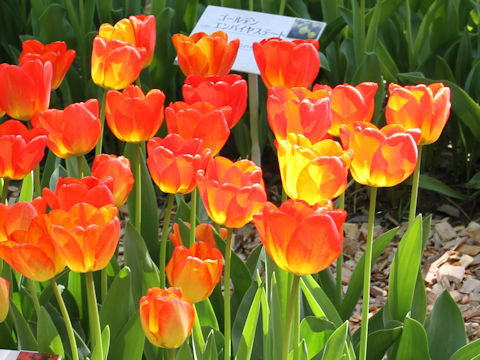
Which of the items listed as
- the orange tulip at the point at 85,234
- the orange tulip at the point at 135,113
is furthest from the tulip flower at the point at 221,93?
the orange tulip at the point at 85,234

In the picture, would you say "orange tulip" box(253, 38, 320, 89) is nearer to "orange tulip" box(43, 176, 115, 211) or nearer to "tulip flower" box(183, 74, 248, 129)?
"tulip flower" box(183, 74, 248, 129)

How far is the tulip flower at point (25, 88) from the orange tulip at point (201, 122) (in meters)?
0.28

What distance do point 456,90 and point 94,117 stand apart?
1.34m

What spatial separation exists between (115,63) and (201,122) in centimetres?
33

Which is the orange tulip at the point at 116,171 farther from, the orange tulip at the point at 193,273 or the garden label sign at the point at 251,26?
the garden label sign at the point at 251,26

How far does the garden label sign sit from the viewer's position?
2.15 metres

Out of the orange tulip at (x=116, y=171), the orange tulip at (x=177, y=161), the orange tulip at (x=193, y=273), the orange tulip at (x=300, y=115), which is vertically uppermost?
the orange tulip at (x=300, y=115)

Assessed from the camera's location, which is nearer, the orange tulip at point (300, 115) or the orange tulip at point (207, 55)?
the orange tulip at point (300, 115)

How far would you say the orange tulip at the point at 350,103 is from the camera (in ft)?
4.20

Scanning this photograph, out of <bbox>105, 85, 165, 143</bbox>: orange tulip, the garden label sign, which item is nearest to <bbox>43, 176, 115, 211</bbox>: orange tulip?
<bbox>105, 85, 165, 143</bbox>: orange tulip

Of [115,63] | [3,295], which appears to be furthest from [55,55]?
[3,295]

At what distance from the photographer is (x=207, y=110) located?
4.17ft

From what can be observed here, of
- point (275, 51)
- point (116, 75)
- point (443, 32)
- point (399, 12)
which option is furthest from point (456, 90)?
point (116, 75)

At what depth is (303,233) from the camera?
904 millimetres
